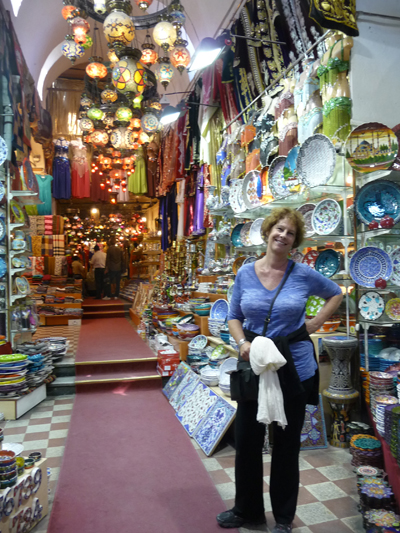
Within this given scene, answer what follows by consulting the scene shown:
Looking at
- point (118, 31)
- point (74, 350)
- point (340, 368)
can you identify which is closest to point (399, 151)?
point (340, 368)

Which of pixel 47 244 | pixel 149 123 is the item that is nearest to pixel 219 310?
pixel 149 123

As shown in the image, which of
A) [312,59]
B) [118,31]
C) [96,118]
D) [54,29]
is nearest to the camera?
[312,59]

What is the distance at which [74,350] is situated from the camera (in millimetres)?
5680

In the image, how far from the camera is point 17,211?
4.83 m

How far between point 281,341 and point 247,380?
0.24 metres

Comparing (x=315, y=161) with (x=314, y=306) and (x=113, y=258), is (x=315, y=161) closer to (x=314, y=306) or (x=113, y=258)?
(x=314, y=306)

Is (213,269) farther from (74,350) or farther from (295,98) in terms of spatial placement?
(295,98)

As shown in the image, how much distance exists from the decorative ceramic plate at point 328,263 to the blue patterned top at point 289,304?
1.37 meters

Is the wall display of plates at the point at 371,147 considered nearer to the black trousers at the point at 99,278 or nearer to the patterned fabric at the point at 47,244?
the patterned fabric at the point at 47,244

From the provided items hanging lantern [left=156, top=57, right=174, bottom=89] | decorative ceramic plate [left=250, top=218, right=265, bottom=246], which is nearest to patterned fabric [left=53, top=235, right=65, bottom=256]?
hanging lantern [left=156, top=57, right=174, bottom=89]

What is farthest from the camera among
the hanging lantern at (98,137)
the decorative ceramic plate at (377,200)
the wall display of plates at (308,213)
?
the hanging lantern at (98,137)

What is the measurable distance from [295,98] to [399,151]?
1288 mm

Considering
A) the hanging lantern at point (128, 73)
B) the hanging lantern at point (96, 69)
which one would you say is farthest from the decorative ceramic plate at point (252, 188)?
the hanging lantern at point (96, 69)

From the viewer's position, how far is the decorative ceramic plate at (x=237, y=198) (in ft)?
15.4
